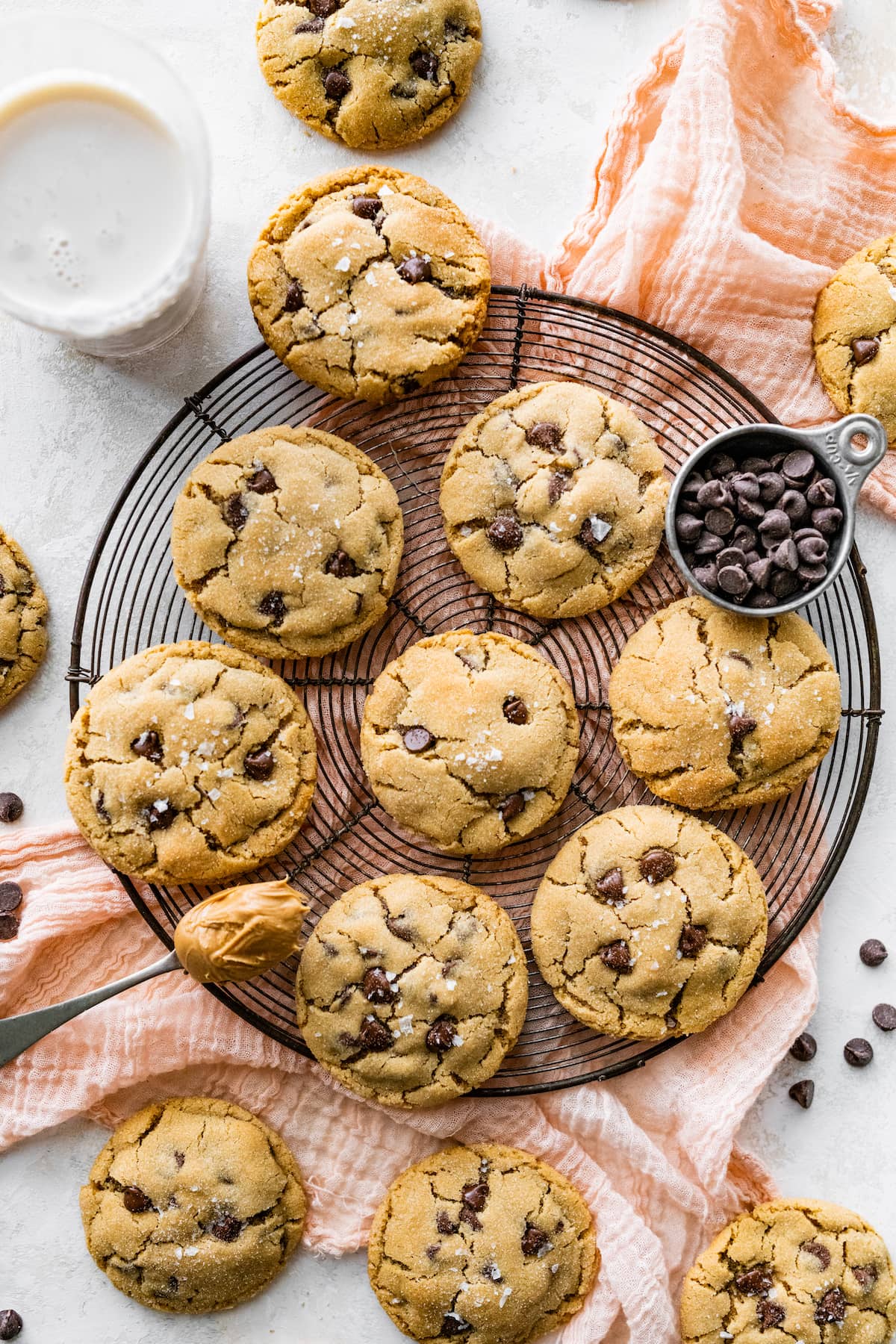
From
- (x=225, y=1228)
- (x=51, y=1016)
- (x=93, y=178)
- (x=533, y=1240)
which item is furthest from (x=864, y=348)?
(x=225, y=1228)

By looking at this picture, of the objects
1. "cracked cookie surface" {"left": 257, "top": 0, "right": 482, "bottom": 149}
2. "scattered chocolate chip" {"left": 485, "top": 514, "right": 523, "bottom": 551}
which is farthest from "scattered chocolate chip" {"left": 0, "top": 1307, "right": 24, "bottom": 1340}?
"cracked cookie surface" {"left": 257, "top": 0, "right": 482, "bottom": 149}

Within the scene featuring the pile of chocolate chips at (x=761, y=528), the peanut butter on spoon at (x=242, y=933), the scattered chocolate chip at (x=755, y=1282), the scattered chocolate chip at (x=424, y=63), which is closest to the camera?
the peanut butter on spoon at (x=242, y=933)

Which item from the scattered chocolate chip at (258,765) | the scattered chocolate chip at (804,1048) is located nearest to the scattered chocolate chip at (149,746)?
the scattered chocolate chip at (258,765)

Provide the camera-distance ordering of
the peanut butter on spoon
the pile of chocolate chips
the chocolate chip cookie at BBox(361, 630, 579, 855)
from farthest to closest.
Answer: the chocolate chip cookie at BBox(361, 630, 579, 855) < the pile of chocolate chips < the peanut butter on spoon

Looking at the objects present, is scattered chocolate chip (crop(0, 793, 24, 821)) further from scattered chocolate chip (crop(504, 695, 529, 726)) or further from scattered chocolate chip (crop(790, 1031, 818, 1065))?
scattered chocolate chip (crop(790, 1031, 818, 1065))

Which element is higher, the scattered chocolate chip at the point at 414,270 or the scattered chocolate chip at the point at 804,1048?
the scattered chocolate chip at the point at 414,270

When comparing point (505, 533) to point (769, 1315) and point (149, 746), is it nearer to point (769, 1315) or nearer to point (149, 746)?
point (149, 746)

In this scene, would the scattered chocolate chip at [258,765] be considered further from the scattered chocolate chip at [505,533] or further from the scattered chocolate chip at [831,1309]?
the scattered chocolate chip at [831,1309]
